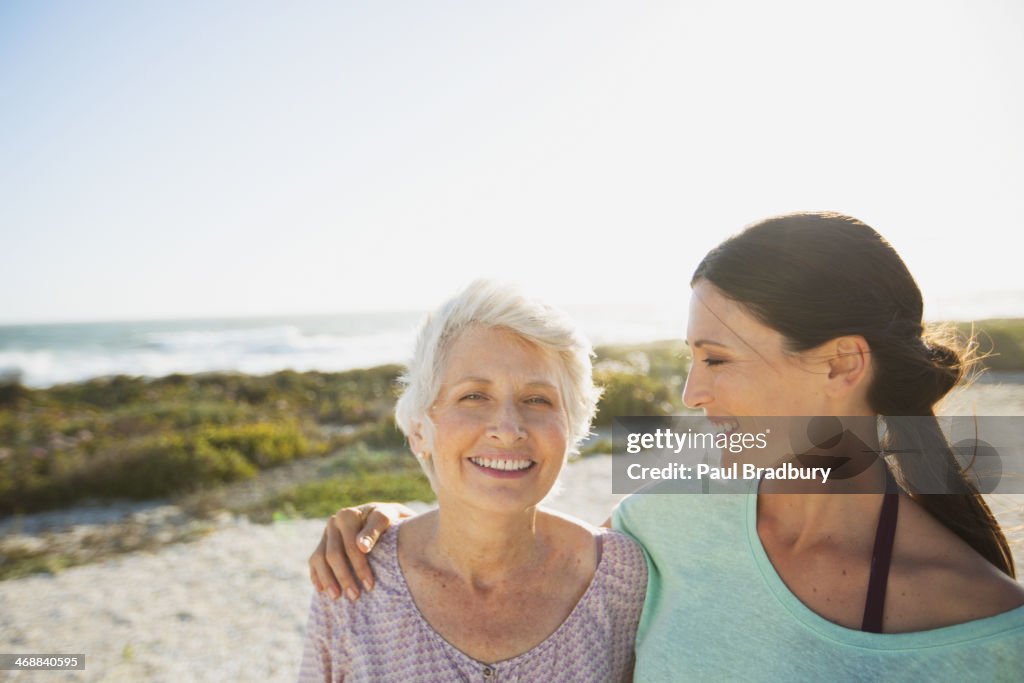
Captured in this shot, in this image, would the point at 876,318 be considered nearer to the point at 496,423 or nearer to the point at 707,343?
the point at 707,343

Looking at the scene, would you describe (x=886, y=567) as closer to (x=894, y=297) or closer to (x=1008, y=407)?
(x=894, y=297)

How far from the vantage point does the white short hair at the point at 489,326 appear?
233 centimetres

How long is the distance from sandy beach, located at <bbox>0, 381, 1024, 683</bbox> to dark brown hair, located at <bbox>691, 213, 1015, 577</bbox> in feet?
8.57

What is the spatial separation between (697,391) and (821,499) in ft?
1.85

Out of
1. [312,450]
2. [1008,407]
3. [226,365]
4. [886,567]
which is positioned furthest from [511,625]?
[226,365]

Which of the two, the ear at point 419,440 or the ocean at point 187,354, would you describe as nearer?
the ear at point 419,440

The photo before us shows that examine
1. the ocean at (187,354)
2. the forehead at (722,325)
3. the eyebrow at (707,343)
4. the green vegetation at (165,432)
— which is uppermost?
the forehead at (722,325)

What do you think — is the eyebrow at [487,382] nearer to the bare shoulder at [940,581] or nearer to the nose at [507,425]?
the nose at [507,425]

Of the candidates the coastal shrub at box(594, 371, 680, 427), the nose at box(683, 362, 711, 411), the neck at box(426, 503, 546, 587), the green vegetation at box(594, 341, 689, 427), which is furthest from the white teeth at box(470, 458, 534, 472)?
the coastal shrub at box(594, 371, 680, 427)

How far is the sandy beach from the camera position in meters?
4.74

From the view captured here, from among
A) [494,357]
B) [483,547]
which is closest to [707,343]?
[494,357]

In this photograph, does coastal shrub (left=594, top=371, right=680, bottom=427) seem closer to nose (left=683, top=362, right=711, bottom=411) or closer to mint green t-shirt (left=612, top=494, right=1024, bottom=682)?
mint green t-shirt (left=612, top=494, right=1024, bottom=682)

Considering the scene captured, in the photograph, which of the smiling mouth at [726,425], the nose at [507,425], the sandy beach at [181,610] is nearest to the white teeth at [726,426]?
the smiling mouth at [726,425]

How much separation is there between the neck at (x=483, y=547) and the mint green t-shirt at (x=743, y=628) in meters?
0.43
